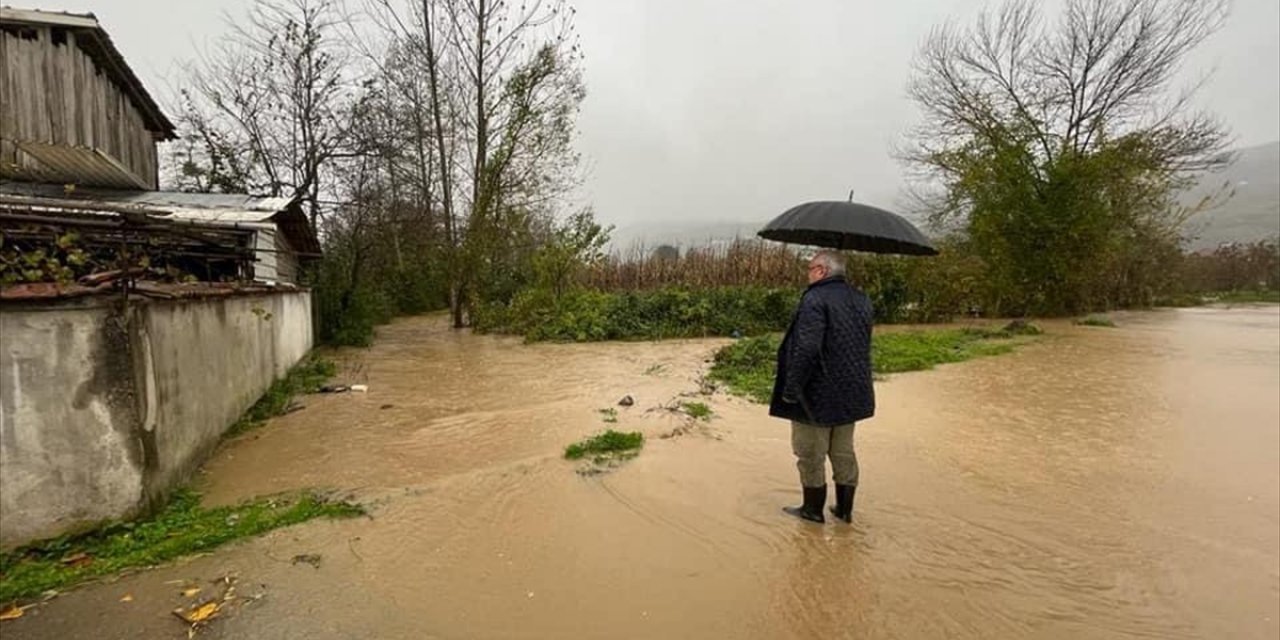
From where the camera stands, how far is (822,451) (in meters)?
4.21

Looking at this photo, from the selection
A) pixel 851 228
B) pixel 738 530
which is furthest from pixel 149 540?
pixel 851 228

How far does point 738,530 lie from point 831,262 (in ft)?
6.23

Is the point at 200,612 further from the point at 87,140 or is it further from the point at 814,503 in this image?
the point at 87,140

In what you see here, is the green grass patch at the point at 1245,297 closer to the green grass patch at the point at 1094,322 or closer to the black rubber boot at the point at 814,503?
the green grass patch at the point at 1094,322

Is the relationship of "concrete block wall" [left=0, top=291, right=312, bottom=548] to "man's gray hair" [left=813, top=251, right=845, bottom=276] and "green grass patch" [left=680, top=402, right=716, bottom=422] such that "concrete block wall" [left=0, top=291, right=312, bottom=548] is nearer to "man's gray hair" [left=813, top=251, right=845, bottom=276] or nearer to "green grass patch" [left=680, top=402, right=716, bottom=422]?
"man's gray hair" [left=813, top=251, right=845, bottom=276]

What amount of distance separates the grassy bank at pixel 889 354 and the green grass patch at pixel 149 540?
18.3 ft

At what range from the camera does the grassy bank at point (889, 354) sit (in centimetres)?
947

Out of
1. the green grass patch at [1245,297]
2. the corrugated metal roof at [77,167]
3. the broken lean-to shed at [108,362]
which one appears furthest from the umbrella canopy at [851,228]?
the green grass patch at [1245,297]

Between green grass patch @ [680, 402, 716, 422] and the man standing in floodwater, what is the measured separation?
2983 mm

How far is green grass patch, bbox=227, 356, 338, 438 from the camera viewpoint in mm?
6742

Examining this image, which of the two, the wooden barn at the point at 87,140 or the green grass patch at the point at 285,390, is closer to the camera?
the green grass patch at the point at 285,390

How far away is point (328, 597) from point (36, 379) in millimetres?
1958

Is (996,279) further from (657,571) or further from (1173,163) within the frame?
(657,571)

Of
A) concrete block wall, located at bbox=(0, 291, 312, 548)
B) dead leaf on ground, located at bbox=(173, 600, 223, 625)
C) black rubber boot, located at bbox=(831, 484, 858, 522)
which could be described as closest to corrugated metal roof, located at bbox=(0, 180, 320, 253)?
concrete block wall, located at bbox=(0, 291, 312, 548)
